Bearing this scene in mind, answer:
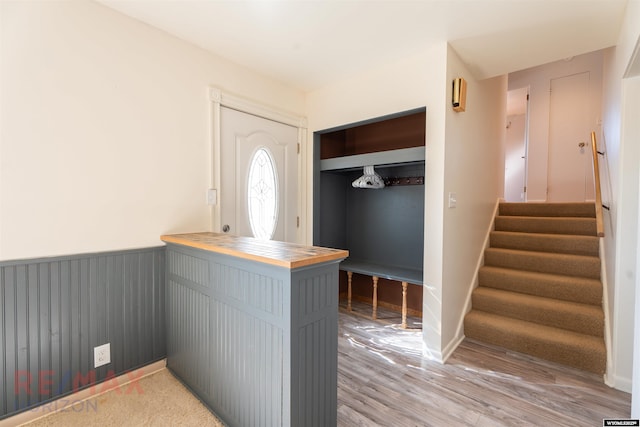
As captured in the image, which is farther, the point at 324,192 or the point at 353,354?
the point at 324,192

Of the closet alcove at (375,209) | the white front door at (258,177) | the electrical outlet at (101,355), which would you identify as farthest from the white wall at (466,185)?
the electrical outlet at (101,355)

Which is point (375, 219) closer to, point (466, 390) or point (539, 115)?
point (466, 390)

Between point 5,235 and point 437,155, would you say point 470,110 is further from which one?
point 5,235

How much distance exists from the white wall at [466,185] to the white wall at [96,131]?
2030mm

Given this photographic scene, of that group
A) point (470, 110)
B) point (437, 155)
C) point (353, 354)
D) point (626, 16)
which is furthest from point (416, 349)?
point (626, 16)

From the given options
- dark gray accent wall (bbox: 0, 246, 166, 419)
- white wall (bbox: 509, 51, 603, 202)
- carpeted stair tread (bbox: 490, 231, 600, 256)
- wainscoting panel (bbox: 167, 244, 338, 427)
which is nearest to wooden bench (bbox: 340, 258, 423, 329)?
carpeted stair tread (bbox: 490, 231, 600, 256)

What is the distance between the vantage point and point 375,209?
3508 millimetres

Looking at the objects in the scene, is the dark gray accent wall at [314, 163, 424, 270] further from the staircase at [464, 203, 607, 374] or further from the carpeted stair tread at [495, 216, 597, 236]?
Answer: the carpeted stair tread at [495, 216, 597, 236]

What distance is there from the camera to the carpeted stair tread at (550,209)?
3.26 meters

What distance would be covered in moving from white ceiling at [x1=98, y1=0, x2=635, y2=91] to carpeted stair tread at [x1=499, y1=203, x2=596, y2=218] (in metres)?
1.82

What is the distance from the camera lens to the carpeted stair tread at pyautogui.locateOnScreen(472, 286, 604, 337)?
Result: 2.33 meters

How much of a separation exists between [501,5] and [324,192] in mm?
2256

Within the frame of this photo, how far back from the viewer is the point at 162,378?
2.01 metres

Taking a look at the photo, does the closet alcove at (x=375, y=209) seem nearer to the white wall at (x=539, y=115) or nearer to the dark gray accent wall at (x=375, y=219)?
Result: the dark gray accent wall at (x=375, y=219)
